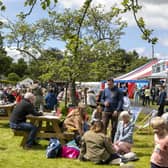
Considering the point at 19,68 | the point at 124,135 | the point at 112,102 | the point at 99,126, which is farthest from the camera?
the point at 19,68

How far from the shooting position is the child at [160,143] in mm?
5539

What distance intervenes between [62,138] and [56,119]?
0.47 m

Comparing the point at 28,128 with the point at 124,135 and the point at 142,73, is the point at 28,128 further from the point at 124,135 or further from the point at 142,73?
the point at 142,73

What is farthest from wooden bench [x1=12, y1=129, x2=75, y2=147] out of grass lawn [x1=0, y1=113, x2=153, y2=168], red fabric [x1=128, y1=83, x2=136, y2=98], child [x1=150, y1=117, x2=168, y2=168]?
red fabric [x1=128, y1=83, x2=136, y2=98]

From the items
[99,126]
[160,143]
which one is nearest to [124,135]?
Result: [99,126]

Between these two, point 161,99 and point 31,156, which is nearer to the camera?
point 31,156

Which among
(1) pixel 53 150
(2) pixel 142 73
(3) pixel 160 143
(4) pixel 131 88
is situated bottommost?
(1) pixel 53 150

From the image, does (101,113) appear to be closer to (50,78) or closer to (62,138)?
(62,138)

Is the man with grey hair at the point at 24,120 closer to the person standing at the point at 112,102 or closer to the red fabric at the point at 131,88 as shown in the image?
the person standing at the point at 112,102

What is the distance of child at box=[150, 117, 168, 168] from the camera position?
554 cm

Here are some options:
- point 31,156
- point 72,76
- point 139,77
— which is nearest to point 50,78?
point 72,76

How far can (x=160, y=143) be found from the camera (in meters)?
5.59

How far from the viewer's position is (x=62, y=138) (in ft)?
36.3

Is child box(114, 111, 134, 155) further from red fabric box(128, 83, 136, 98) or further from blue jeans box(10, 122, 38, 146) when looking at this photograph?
red fabric box(128, 83, 136, 98)
